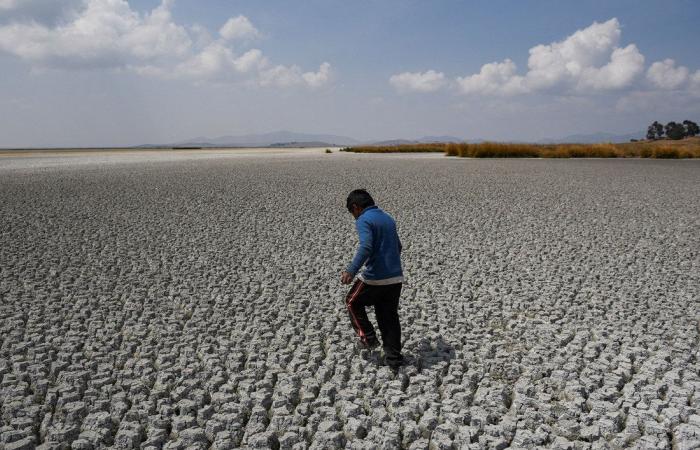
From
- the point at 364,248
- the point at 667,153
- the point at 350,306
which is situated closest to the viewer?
the point at 364,248

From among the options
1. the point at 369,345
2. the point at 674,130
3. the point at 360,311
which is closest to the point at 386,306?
the point at 360,311

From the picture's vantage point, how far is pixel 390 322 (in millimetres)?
4426

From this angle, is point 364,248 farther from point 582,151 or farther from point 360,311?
point 582,151

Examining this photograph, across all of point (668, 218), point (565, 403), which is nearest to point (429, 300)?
point (565, 403)

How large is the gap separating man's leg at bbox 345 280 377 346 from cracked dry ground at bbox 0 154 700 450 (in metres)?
0.25

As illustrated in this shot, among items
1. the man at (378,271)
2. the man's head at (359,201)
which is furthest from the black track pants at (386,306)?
the man's head at (359,201)

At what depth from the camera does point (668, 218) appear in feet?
39.3

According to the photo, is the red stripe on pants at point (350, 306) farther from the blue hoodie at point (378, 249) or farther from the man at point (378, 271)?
the blue hoodie at point (378, 249)

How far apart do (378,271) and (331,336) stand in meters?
1.25

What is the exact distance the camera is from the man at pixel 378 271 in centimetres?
420

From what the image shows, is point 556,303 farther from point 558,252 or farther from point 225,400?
point 225,400

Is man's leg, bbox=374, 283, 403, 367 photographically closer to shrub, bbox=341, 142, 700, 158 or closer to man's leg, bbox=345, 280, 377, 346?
man's leg, bbox=345, 280, 377, 346

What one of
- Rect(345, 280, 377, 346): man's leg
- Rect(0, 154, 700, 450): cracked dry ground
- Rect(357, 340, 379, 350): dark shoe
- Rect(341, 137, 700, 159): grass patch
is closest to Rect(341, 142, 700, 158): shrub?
Rect(341, 137, 700, 159): grass patch

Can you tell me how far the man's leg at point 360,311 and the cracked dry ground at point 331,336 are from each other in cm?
25
